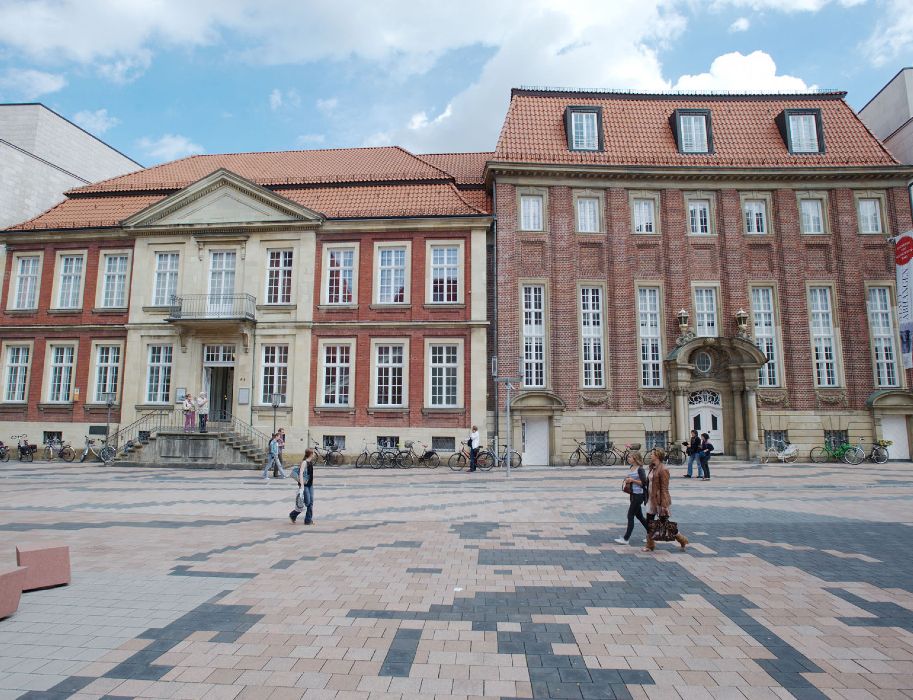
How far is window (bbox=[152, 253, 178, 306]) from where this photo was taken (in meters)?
26.0

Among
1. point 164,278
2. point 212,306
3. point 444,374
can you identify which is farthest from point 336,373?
point 164,278

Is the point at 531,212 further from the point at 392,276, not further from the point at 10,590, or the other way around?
the point at 10,590

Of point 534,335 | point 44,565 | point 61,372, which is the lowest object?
point 44,565

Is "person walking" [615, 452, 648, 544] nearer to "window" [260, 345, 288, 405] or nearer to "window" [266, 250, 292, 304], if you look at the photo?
"window" [260, 345, 288, 405]

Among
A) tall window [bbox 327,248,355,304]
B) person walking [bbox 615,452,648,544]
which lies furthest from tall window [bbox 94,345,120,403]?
person walking [bbox 615,452,648,544]

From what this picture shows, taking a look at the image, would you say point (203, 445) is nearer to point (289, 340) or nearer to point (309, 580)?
point (289, 340)

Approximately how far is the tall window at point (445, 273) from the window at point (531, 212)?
3.38 meters

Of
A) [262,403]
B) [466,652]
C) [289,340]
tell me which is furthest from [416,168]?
[466,652]

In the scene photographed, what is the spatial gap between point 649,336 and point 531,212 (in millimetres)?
7797

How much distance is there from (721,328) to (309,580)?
22.9 meters

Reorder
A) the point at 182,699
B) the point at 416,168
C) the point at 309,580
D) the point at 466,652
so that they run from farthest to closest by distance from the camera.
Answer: the point at 416,168 → the point at 309,580 → the point at 466,652 → the point at 182,699

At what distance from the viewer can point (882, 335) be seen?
25.0 meters

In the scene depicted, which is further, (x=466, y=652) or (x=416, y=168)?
(x=416, y=168)

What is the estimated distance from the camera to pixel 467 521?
1134 cm
